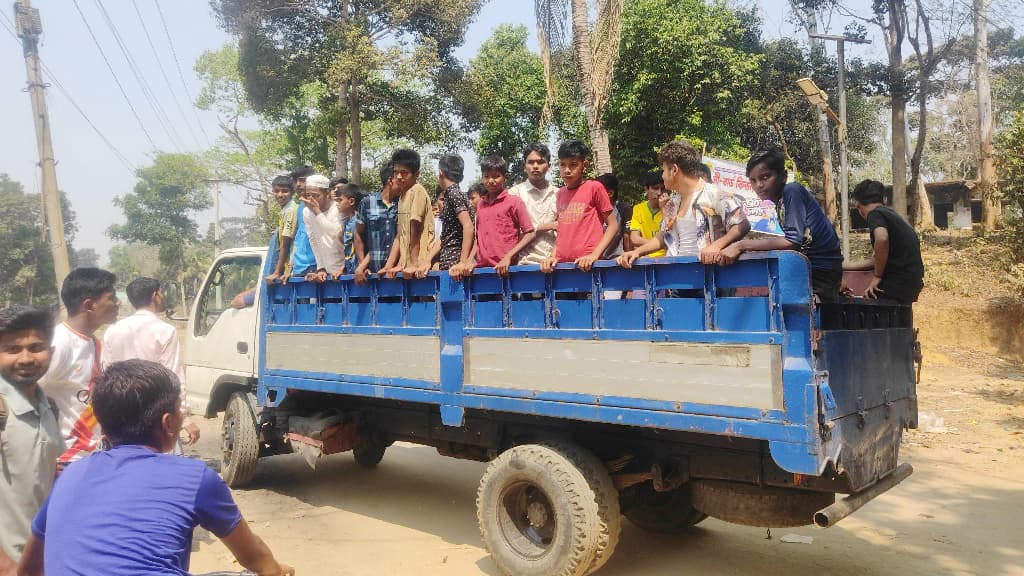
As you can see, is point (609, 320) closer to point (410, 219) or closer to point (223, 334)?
point (410, 219)

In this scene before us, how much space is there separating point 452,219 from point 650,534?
2.48m

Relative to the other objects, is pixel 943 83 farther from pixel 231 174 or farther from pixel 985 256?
pixel 231 174

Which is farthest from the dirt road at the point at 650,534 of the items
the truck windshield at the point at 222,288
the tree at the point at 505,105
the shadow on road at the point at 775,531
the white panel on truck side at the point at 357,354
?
the tree at the point at 505,105

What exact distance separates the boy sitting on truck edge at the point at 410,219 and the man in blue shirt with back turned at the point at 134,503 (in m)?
2.74

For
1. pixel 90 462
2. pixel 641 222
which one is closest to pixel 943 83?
pixel 641 222

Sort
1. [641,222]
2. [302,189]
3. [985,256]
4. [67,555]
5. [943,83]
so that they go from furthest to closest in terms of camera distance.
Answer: [943,83] < [985,256] < [302,189] < [641,222] < [67,555]

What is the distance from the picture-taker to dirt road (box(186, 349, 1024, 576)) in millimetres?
3963

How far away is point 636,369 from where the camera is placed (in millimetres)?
3199

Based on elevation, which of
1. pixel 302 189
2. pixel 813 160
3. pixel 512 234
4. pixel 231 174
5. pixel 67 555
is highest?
pixel 231 174

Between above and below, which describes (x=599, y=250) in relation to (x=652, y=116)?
below

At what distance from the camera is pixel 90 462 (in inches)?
66.5

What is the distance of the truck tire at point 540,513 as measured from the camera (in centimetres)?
331

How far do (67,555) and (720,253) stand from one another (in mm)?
2452

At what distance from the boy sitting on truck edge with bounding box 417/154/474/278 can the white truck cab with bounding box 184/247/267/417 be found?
182 cm
